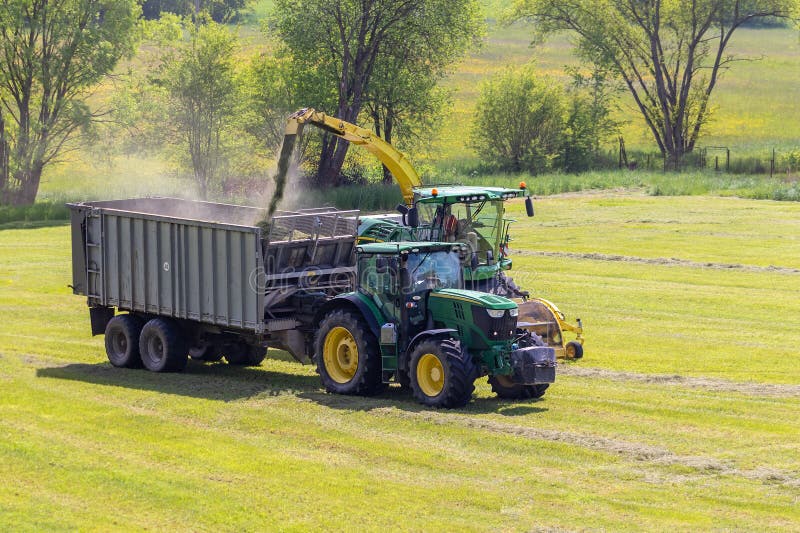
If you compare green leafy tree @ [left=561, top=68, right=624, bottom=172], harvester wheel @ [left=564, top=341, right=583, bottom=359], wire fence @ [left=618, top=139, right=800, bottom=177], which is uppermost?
green leafy tree @ [left=561, top=68, right=624, bottom=172]

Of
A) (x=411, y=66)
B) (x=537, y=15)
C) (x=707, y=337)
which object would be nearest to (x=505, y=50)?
(x=537, y=15)

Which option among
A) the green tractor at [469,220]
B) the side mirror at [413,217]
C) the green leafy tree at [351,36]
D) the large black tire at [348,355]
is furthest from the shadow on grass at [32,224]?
the large black tire at [348,355]

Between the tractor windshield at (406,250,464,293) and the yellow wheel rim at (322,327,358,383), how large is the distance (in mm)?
1383

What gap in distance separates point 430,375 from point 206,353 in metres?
6.18

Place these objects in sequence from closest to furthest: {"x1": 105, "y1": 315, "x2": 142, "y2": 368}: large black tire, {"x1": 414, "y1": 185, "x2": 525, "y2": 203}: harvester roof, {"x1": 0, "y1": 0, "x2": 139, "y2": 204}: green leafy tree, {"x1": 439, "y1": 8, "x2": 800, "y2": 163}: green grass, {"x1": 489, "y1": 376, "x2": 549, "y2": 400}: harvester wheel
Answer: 1. {"x1": 489, "y1": 376, "x2": 549, "y2": 400}: harvester wheel
2. {"x1": 105, "y1": 315, "x2": 142, "y2": 368}: large black tire
3. {"x1": 414, "y1": 185, "x2": 525, "y2": 203}: harvester roof
4. {"x1": 0, "y1": 0, "x2": 139, "y2": 204}: green leafy tree
5. {"x1": 439, "y1": 8, "x2": 800, "y2": 163}: green grass

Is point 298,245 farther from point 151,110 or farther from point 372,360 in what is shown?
point 151,110

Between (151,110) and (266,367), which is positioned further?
(151,110)

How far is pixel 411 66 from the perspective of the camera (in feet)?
199

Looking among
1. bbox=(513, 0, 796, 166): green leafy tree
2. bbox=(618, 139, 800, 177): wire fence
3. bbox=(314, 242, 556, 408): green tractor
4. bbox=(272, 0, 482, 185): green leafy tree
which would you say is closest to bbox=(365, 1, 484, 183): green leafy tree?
bbox=(272, 0, 482, 185): green leafy tree

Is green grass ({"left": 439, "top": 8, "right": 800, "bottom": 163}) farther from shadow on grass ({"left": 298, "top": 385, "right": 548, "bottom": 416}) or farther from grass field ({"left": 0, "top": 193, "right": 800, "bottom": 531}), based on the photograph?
shadow on grass ({"left": 298, "top": 385, "right": 548, "bottom": 416})

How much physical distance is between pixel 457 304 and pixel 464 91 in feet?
290

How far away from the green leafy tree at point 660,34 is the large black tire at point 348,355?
54492 millimetres

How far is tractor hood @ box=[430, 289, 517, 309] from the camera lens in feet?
55.8

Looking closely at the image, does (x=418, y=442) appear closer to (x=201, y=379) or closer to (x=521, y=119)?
(x=201, y=379)
